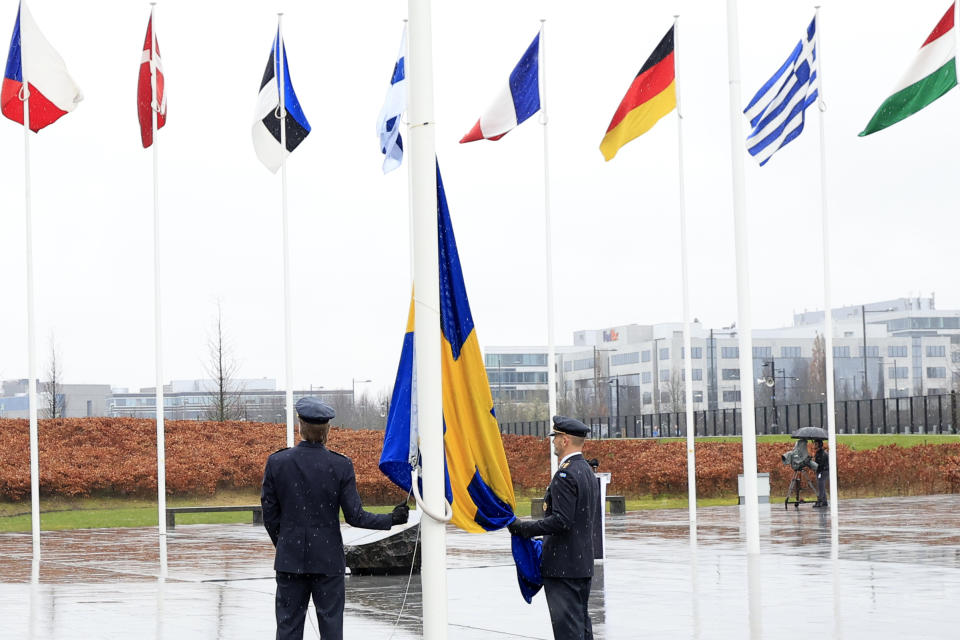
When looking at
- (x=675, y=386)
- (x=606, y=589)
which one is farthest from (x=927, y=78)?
(x=675, y=386)

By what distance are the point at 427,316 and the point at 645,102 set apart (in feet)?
46.0

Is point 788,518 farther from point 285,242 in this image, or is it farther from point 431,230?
point 431,230

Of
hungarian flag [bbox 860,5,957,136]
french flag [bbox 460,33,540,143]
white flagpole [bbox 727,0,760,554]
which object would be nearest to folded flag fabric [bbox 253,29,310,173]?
french flag [bbox 460,33,540,143]

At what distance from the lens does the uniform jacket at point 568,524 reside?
24.5ft

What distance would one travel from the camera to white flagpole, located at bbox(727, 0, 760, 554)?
1439 cm

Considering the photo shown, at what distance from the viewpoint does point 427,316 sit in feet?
20.3

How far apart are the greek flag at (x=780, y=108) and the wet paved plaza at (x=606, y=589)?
5.72m

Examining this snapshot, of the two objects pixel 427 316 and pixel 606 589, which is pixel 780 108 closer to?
pixel 606 589

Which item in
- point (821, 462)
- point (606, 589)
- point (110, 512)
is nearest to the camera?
point (606, 589)

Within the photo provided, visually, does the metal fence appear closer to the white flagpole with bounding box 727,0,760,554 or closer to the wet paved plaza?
the wet paved plaza

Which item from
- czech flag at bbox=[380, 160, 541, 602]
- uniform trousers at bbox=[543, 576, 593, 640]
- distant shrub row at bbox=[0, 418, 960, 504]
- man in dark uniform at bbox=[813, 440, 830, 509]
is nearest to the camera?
czech flag at bbox=[380, 160, 541, 602]

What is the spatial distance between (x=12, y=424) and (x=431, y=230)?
106 ft

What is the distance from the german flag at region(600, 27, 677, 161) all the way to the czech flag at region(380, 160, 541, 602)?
1270 cm

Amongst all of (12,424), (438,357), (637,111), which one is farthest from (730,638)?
(12,424)
